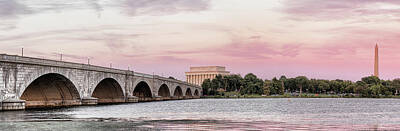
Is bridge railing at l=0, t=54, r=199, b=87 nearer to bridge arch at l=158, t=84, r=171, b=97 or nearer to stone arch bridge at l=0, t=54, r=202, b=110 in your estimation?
stone arch bridge at l=0, t=54, r=202, b=110

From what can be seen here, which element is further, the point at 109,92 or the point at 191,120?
the point at 109,92

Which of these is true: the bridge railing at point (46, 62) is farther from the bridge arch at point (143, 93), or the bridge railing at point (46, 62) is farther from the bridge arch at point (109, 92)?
the bridge arch at point (143, 93)

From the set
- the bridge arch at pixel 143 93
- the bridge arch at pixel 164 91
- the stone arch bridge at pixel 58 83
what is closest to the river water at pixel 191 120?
the stone arch bridge at pixel 58 83

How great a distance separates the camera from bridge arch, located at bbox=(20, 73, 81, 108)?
221ft

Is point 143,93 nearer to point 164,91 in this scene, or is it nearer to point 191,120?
point 164,91

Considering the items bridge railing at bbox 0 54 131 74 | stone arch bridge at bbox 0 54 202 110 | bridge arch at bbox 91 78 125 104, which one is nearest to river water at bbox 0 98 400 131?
stone arch bridge at bbox 0 54 202 110

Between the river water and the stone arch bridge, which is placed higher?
the stone arch bridge

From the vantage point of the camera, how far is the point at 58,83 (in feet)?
229

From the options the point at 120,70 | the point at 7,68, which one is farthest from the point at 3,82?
the point at 120,70

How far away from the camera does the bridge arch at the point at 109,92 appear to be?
91.2 meters

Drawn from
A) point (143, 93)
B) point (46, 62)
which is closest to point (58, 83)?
point (46, 62)

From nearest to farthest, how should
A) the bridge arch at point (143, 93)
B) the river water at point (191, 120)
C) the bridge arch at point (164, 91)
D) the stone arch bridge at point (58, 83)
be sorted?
the river water at point (191, 120) → the stone arch bridge at point (58, 83) → the bridge arch at point (143, 93) → the bridge arch at point (164, 91)

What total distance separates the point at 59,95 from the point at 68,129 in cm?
4311

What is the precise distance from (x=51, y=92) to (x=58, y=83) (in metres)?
A: 1.97
